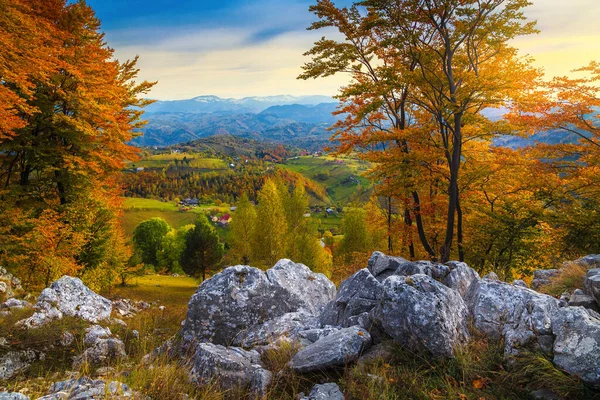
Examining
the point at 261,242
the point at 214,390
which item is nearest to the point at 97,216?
A: the point at 261,242

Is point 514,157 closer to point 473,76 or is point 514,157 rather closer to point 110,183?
point 473,76

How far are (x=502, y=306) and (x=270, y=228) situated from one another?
93.3 ft

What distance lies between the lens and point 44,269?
652 inches

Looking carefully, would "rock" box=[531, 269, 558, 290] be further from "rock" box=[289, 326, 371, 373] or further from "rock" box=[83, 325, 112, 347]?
"rock" box=[83, 325, 112, 347]

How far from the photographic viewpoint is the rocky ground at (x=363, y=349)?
174 inches

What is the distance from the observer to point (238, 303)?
9.29 m

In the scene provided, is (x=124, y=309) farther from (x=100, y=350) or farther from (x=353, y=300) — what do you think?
(x=353, y=300)

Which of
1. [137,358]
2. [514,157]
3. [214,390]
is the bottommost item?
[137,358]

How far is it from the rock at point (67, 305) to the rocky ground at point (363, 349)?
281 millimetres

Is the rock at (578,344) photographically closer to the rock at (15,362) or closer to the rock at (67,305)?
the rock at (15,362)

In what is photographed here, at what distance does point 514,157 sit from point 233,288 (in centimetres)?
1518

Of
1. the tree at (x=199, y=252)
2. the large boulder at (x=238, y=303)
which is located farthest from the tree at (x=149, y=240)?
the large boulder at (x=238, y=303)

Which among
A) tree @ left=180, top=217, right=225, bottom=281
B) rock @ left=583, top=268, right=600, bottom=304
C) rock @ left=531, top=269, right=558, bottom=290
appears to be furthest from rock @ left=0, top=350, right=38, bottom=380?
tree @ left=180, top=217, right=225, bottom=281

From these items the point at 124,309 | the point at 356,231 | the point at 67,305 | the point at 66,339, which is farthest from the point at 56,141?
the point at 356,231
